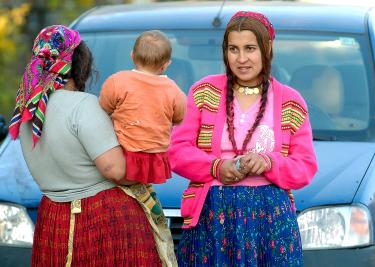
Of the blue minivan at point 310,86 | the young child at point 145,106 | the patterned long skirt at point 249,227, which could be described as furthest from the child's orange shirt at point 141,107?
the blue minivan at point 310,86

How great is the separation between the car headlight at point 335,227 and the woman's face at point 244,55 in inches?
33.5

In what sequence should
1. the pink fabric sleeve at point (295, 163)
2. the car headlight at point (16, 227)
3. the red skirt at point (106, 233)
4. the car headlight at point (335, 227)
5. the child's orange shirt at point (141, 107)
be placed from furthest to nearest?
the car headlight at point (16, 227) → the car headlight at point (335, 227) → the pink fabric sleeve at point (295, 163) → the red skirt at point (106, 233) → the child's orange shirt at point (141, 107)

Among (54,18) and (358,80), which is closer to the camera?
(358,80)

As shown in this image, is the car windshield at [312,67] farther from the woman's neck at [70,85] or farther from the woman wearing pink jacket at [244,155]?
the woman's neck at [70,85]

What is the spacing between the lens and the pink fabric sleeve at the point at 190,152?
4402 mm

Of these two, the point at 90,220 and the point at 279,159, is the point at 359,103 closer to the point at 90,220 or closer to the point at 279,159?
the point at 279,159

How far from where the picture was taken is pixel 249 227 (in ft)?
14.4

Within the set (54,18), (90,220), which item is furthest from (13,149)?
(54,18)

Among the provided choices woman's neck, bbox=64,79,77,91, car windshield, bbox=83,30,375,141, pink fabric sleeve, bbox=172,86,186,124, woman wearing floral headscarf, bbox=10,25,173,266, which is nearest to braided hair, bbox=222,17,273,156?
pink fabric sleeve, bbox=172,86,186,124

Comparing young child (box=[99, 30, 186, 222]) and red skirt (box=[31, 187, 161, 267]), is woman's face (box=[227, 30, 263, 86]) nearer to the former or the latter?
young child (box=[99, 30, 186, 222])

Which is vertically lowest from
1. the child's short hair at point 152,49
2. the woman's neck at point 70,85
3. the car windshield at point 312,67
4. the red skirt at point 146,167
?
the red skirt at point 146,167

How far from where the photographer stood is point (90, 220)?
427cm

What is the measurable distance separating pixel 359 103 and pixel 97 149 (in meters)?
2.22

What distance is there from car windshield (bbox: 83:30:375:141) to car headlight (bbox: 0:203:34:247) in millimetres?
982
